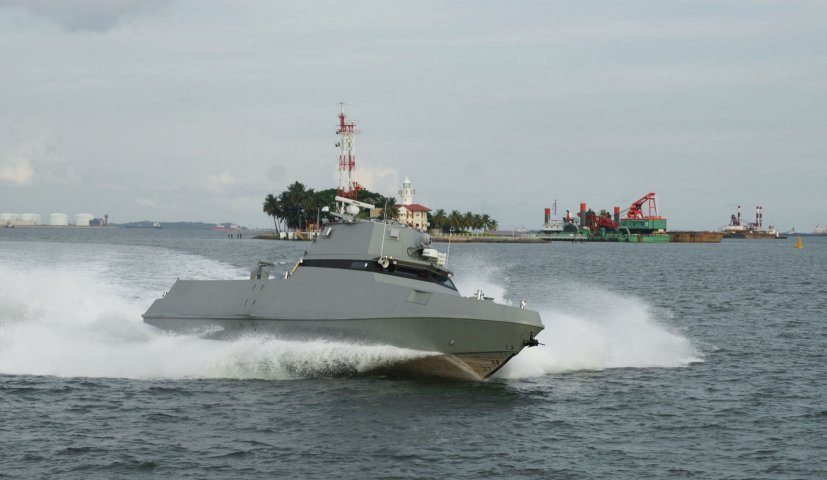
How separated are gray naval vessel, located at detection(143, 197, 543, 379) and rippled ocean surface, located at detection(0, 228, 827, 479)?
50 centimetres

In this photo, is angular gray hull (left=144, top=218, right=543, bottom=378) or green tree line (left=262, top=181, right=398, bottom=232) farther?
Result: green tree line (left=262, top=181, right=398, bottom=232)

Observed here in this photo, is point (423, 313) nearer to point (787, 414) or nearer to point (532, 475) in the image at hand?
point (532, 475)

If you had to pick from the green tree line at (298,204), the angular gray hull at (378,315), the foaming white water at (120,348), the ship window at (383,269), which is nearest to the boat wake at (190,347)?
the foaming white water at (120,348)

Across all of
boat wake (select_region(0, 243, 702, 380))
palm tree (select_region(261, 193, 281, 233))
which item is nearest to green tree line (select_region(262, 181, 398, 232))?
palm tree (select_region(261, 193, 281, 233))

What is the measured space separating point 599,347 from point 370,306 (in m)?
8.28

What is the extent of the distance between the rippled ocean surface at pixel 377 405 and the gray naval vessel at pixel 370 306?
50cm

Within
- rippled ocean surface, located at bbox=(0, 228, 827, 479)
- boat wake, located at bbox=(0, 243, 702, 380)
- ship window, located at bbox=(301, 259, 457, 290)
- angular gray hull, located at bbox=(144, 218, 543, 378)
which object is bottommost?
rippled ocean surface, located at bbox=(0, 228, 827, 479)

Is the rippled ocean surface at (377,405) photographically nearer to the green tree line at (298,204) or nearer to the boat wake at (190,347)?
the boat wake at (190,347)

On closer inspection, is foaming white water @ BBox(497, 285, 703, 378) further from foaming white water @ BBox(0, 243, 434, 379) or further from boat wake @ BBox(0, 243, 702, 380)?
foaming white water @ BBox(0, 243, 434, 379)

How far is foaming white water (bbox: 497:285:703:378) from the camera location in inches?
970

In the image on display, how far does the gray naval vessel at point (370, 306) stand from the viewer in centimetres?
2139

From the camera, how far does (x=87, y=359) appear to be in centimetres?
2416

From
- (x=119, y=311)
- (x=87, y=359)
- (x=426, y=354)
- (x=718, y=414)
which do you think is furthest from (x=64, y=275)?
(x=718, y=414)

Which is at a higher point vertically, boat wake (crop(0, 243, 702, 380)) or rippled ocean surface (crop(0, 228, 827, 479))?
boat wake (crop(0, 243, 702, 380))
